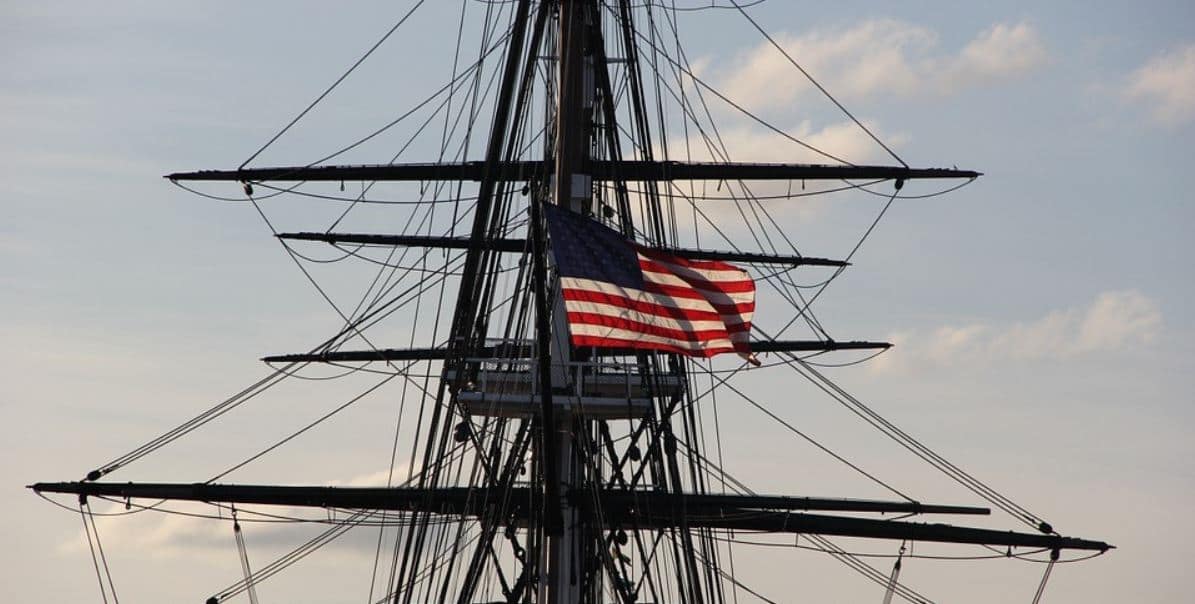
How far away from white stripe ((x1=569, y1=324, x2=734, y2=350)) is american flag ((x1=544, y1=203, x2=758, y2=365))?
0.05 feet

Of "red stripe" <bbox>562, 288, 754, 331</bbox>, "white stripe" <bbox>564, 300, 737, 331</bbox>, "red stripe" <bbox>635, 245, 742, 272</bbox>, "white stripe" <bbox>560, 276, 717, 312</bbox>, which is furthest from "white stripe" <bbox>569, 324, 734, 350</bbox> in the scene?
"red stripe" <bbox>635, 245, 742, 272</bbox>

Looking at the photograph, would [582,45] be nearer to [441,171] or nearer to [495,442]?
[495,442]

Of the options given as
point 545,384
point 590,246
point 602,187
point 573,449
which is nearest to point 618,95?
point 602,187

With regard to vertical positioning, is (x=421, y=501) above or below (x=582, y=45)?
below

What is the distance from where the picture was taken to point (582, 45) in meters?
57.3

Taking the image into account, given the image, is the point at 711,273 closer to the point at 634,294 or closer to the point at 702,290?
the point at 702,290

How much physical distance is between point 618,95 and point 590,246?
1272cm

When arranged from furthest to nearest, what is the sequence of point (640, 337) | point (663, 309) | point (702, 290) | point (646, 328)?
point (702, 290), point (663, 309), point (646, 328), point (640, 337)

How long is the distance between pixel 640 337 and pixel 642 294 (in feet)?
3.19

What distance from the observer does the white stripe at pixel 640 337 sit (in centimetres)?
4769

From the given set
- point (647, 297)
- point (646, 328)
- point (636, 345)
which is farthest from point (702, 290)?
point (636, 345)

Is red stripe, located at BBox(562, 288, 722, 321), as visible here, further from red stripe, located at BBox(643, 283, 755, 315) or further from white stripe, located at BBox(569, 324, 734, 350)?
white stripe, located at BBox(569, 324, 734, 350)

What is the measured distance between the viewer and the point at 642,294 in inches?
1956

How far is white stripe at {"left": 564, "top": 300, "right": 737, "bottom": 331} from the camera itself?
47966 mm
